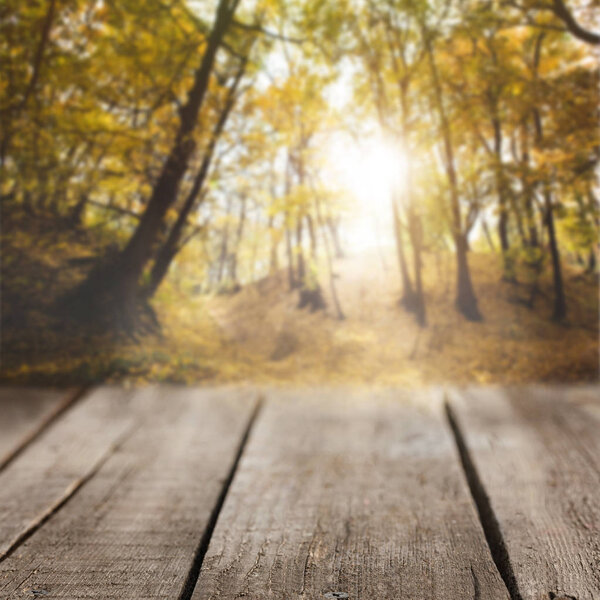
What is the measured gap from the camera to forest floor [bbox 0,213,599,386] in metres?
2.53

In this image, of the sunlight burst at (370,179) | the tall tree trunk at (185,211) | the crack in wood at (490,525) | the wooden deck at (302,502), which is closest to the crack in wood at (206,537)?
the wooden deck at (302,502)

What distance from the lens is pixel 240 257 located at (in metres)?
2.77

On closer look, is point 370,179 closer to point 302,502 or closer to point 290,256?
point 290,256

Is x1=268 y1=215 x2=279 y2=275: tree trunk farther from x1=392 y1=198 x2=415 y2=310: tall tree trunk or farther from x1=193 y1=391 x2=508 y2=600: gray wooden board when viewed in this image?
x1=193 y1=391 x2=508 y2=600: gray wooden board

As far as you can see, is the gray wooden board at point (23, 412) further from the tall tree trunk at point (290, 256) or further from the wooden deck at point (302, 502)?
the tall tree trunk at point (290, 256)

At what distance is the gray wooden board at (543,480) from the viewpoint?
0.80 m

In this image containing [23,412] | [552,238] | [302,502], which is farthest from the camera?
[552,238]

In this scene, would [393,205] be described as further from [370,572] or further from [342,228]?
[370,572]

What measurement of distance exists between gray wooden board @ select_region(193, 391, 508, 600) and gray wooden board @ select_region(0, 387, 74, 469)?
825 millimetres

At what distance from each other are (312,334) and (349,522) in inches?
69.0

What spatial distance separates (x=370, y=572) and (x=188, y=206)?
2.39 m

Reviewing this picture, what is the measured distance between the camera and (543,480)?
47.1 inches

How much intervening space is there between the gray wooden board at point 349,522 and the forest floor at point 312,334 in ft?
2.86

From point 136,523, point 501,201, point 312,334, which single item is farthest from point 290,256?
point 136,523
